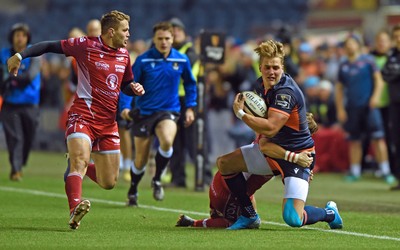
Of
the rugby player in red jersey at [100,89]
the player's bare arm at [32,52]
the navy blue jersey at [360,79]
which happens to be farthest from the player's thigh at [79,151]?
the navy blue jersey at [360,79]

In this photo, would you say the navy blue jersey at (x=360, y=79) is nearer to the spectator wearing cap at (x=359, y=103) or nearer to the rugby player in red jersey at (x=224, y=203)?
the spectator wearing cap at (x=359, y=103)

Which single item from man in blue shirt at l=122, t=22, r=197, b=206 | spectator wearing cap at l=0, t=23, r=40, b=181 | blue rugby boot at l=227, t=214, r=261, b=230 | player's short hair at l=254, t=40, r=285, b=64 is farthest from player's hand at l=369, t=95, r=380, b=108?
player's short hair at l=254, t=40, r=285, b=64

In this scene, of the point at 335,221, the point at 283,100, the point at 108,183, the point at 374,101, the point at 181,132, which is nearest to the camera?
the point at 283,100

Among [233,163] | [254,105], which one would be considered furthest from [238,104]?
[233,163]

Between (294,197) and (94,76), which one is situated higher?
(94,76)

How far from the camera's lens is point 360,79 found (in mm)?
19141

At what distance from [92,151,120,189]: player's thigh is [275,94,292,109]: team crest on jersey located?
206 cm

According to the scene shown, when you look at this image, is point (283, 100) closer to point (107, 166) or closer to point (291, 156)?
point (291, 156)

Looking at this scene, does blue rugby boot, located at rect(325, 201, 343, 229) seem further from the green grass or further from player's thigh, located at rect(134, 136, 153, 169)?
player's thigh, located at rect(134, 136, 153, 169)

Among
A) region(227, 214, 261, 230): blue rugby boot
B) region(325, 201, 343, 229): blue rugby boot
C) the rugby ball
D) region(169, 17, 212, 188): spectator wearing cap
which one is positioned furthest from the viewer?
region(169, 17, 212, 188): spectator wearing cap

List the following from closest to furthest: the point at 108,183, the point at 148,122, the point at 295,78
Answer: the point at 108,183
the point at 148,122
the point at 295,78

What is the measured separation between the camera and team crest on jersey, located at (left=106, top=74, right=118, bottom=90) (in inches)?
466

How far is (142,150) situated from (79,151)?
3.06 m

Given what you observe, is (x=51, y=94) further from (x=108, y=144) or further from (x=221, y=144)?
(x=108, y=144)
